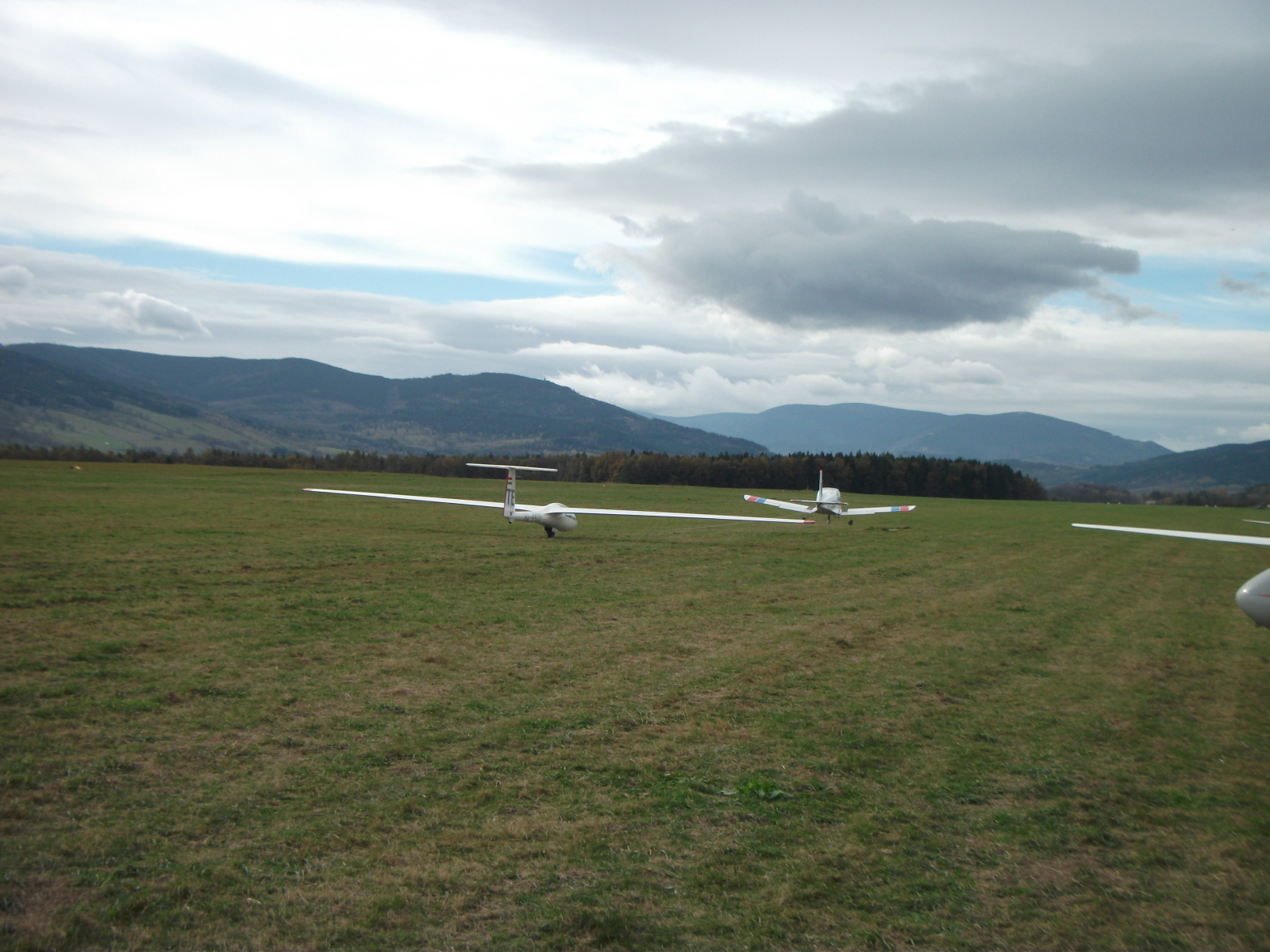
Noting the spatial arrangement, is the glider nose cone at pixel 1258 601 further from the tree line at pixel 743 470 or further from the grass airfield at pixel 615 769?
the tree line at pixel 743 470

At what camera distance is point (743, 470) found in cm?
10525

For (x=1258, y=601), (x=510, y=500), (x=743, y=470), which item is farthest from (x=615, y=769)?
(x=743, y=470)

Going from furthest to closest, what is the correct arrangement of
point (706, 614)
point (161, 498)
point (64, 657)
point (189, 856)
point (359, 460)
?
point (359, 460) < point (161, 498) < point (706, 614) < point (64, 657) < point (189, 856)

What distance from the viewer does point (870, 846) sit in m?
5.22

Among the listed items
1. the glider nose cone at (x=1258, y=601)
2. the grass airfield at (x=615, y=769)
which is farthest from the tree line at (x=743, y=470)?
the glider nose cone at (x=1258, y=601)

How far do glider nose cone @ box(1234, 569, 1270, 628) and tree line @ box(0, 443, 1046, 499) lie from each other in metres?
89.0

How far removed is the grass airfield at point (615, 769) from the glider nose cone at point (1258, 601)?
89cm

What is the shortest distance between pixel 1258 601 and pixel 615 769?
1020cm

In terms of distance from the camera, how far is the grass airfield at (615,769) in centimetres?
434

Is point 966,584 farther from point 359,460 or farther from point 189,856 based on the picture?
point 359,460

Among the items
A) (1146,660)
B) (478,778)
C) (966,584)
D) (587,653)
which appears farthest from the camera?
(966,584)

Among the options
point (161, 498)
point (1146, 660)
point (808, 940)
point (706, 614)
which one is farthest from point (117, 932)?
point (161, 498)

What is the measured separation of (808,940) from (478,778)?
10.1 ft

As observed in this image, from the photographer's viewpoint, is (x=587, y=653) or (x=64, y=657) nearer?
(x=64, y=657)
